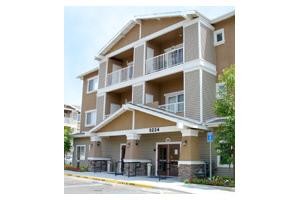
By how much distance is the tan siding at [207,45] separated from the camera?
17.0 metres

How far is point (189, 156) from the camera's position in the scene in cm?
1485

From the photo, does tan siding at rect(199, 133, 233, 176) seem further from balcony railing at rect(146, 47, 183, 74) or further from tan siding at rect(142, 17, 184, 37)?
tan siding at rect(142, 17, 184, 37)

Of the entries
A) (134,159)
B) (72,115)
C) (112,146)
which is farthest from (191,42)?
(72,115)

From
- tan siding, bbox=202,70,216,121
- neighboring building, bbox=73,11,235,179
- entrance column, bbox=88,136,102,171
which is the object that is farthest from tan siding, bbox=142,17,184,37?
entrance column, bbox=88,136,102,171

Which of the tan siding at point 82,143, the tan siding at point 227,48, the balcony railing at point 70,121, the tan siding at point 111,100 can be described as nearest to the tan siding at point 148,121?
the tan siding at point 227,48

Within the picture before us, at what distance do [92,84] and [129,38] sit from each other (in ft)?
19.7

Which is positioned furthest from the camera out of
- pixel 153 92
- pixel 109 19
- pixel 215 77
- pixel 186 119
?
pixel 153 92

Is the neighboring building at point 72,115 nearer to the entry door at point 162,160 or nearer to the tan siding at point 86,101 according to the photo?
the tan siding at point 86,101

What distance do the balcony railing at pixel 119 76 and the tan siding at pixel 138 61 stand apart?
1.00 metres
